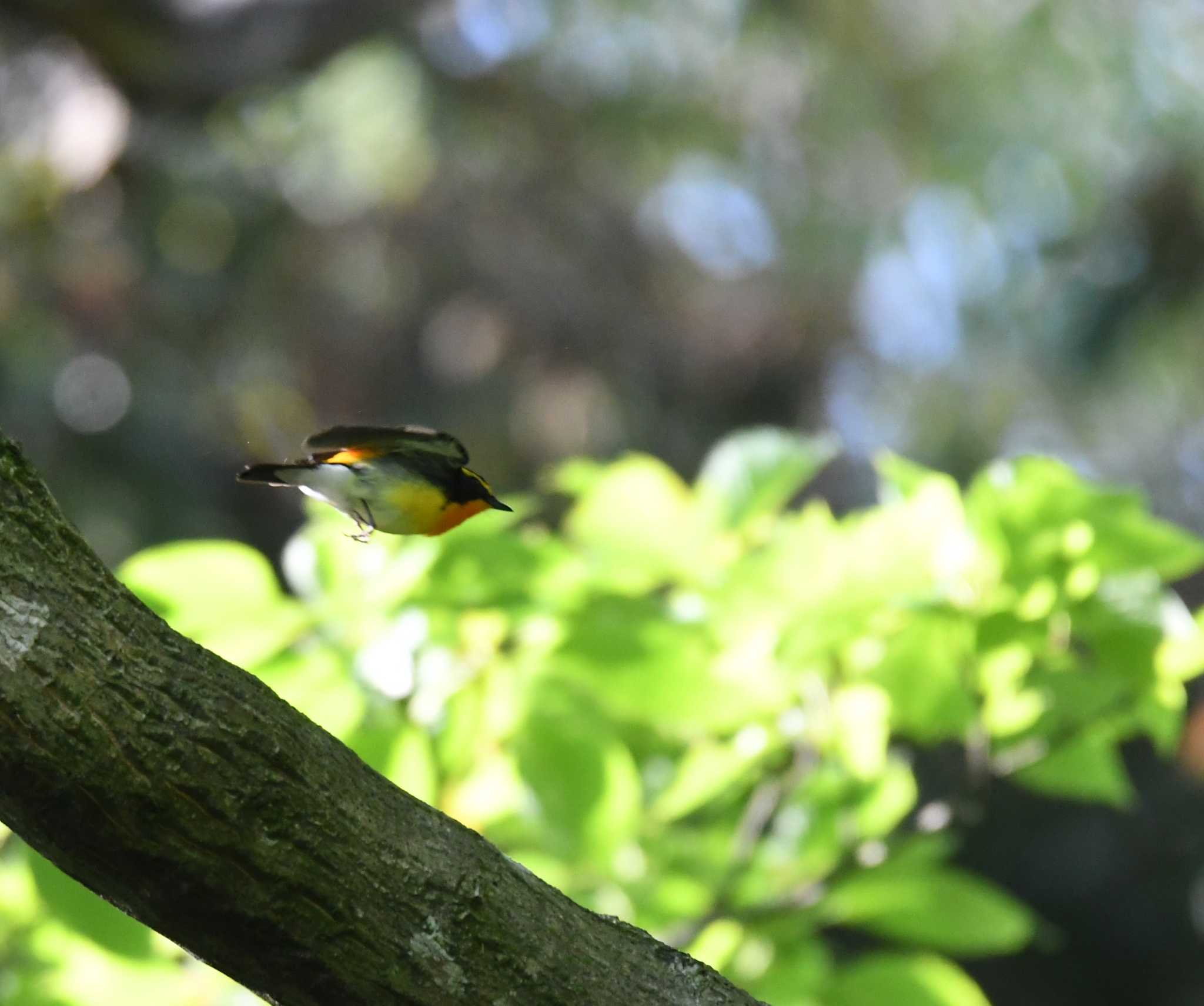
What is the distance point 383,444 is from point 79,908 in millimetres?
560

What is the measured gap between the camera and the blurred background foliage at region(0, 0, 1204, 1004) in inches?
199

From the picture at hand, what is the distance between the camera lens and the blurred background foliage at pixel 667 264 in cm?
504

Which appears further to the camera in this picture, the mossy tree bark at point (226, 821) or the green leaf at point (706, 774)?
the green leaf at point (706, 774)

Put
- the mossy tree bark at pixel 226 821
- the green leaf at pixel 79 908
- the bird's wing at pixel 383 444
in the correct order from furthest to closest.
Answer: the green leaf at pixel 79 908
the bird's wing at pixel 383 444
the mossy tree bark at pixel 226 821

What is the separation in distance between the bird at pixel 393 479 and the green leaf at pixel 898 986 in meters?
0.77

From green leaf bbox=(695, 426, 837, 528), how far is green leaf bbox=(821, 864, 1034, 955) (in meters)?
0.38

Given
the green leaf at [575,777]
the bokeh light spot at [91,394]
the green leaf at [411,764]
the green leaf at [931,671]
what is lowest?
the green leaf at [411,764]

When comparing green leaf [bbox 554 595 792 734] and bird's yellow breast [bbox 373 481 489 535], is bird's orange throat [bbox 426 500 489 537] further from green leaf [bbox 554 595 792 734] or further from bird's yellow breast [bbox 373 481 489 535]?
green leaf [bbox 554 595 792 734]

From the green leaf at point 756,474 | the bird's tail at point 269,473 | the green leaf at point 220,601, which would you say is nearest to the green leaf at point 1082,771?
the green leaf at point 756,474

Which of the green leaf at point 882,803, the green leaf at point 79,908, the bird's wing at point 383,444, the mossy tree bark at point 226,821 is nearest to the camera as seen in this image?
the mossy tree bark at point 226,821

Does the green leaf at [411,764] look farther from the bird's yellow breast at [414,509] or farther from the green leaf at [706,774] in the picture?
the bird's yellow breast at [414,509]

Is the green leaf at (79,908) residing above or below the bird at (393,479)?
below

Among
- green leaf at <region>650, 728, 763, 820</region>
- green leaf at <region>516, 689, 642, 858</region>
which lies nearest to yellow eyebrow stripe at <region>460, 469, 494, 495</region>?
green leaf at <region>516, 689, 642, 858</region>

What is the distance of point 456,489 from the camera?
2.46 ft
